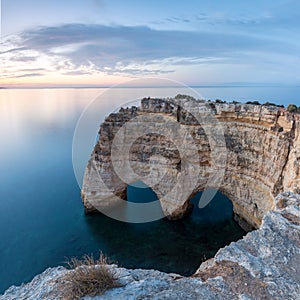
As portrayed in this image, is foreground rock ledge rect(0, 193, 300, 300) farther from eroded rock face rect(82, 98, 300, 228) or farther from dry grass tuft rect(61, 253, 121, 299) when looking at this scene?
eroded rock face rect(82, 98, 300, 228)

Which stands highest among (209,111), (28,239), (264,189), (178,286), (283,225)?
(209,111)

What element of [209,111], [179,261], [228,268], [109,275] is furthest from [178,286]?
[209,111]

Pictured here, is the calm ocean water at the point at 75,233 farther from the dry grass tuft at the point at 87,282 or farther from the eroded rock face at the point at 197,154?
the dry grass tuft at the point at 87,282

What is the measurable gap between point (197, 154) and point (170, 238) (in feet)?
18.1

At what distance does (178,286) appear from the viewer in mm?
4398

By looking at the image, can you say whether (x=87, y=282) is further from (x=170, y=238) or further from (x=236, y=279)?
(x=170, y=238)

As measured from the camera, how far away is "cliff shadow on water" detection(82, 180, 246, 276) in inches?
504

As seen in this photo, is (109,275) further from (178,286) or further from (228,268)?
(228,268)

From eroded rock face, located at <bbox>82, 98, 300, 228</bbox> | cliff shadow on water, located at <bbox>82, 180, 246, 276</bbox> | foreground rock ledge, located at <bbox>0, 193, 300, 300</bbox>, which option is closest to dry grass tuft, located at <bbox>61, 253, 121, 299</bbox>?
foreground rock ledge, located at <bbox>0, 193, 300, 300</bbox>

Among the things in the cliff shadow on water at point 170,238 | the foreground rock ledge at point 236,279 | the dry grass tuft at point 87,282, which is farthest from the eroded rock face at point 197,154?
the dry grass tuft at point 87,282

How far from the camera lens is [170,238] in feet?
48.4

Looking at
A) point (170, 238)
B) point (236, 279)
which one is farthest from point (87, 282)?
point (170, 238)

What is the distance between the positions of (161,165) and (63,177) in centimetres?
1169

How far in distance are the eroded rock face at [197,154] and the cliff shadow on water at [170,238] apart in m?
0.98
